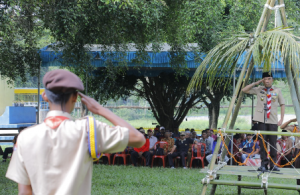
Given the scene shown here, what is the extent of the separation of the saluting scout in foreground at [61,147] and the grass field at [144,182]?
6695 millimetres

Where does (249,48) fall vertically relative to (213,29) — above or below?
below

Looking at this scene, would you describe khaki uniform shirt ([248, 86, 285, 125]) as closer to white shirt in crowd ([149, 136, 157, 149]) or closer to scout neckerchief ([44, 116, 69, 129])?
scout neckerchief ([44, 116, 69, 129])

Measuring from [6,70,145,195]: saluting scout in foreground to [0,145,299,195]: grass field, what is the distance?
22.0 feet

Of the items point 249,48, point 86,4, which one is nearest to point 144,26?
point 86,4

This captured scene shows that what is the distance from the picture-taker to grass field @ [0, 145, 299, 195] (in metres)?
8.88

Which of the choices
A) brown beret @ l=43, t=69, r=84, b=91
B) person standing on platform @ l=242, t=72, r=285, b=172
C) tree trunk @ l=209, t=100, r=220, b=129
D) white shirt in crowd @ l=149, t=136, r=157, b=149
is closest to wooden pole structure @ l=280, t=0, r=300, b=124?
person standing on platform @ l=242, t=72, r=285, b=172

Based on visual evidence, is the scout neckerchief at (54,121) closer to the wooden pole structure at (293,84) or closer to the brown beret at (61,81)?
the brown beret at (61,81)

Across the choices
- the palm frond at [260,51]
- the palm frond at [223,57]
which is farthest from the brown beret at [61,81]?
the palm frond at [223,57]

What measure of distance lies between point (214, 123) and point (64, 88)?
20.8m

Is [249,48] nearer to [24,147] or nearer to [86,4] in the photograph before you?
[24,147]

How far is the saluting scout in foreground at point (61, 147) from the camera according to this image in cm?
203

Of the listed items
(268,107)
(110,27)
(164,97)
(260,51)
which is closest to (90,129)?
(260,51)

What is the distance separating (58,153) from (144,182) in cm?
826

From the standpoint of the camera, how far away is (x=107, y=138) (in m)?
2.06
